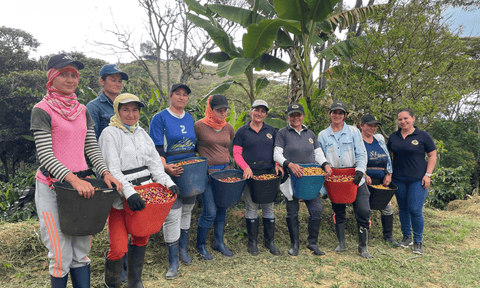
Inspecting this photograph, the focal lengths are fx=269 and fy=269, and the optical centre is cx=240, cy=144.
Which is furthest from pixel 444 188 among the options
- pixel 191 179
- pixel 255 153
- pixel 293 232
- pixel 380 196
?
pixel 191 179

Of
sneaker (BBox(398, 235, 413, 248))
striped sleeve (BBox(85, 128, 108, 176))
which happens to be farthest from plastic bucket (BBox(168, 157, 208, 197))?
sneaker (BBox(398, 235, 413, 248))

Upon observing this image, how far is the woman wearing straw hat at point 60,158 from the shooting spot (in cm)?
180

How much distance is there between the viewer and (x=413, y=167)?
11.5 ft

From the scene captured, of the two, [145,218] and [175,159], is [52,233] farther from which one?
[175,159]

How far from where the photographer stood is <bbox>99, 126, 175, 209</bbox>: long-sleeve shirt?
2.16 meters

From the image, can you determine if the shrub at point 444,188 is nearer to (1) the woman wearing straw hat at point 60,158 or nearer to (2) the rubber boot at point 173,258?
(2) the rubber boot at point 173,258

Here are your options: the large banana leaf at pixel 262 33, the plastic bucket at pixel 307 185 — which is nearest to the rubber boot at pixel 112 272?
the plastic bucket at pixel 307 185

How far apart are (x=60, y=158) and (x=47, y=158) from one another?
0.11 metres

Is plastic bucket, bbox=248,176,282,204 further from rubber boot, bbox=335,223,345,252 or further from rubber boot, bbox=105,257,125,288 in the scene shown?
rubber boot, bbox=105,257,125,288

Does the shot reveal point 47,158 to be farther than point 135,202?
No

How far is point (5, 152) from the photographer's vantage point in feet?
37.3

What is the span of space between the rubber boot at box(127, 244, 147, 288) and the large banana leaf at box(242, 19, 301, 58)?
373 centimetres

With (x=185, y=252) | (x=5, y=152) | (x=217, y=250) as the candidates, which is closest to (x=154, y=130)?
(x=185, y=252)

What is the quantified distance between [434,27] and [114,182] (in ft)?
18.9
